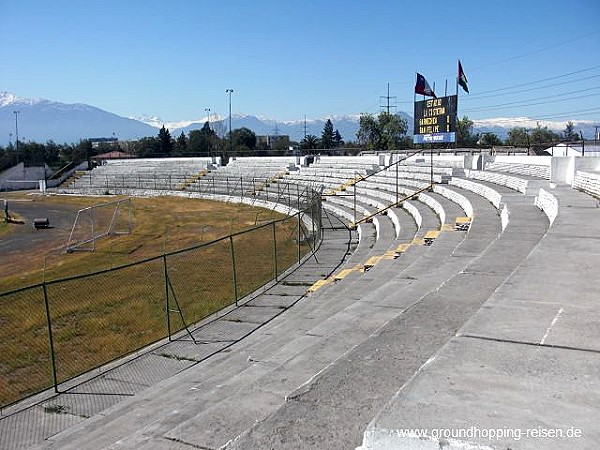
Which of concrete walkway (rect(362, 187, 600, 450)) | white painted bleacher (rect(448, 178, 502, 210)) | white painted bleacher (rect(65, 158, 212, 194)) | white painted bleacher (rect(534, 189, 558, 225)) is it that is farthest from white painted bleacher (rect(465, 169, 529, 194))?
white painted bleacher (rect(65, 158, 212, 194))

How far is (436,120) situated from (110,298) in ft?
90.3

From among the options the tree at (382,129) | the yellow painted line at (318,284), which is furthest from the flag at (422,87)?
the tree at (382,129)

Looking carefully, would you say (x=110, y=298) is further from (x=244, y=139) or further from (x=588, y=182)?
(x=244, y=139)

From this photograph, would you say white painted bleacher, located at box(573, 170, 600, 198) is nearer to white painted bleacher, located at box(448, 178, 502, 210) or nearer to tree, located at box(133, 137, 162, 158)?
white painted bleacher, located at box(448, 178, 502, 210)

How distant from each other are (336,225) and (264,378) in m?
21.1

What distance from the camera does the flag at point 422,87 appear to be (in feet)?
114

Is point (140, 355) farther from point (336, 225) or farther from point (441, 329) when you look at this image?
point (336, 225)

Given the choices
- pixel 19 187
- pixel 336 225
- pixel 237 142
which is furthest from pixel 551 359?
pixel 237 142

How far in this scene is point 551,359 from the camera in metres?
4.62

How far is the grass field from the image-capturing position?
9805mm

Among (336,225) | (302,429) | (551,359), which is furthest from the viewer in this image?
(336,225)

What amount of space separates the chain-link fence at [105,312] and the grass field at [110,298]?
0.02 m

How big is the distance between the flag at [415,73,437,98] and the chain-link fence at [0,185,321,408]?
2014 centimetres

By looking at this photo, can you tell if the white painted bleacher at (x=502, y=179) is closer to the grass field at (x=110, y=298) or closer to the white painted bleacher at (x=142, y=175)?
the grass field at (x=110, y=298)
